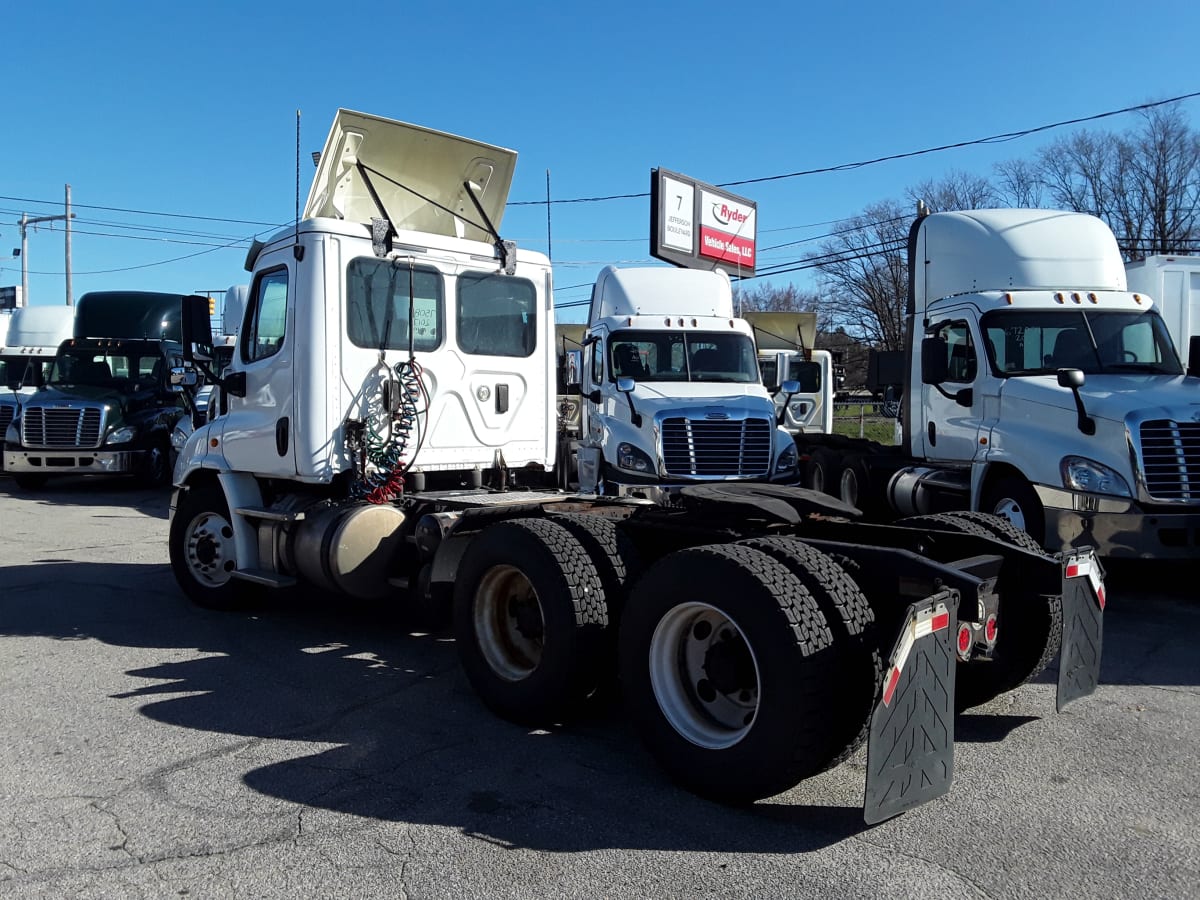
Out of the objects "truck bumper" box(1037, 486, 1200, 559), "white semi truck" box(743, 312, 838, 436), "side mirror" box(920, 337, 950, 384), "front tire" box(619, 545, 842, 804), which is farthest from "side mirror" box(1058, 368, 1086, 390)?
"white semi truck" box(743, 312, 838, 436)

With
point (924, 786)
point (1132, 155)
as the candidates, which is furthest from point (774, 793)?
point (1132, 155)

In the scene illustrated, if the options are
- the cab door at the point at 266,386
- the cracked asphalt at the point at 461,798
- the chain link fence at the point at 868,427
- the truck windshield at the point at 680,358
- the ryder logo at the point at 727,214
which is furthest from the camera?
the chain link fence at the point at 868,427

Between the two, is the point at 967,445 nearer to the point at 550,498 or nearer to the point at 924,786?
the point at 550,498

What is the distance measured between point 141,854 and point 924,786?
9.30 ft

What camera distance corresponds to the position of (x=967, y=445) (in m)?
9.70

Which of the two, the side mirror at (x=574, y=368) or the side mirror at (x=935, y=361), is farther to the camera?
the side mirror at (x=574, y=368)

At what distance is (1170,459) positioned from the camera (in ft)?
25.4

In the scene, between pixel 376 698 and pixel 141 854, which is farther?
pixel 376 698

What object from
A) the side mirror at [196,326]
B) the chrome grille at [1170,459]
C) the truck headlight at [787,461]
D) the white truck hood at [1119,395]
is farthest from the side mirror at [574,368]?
the chrome grille at [1170,459]

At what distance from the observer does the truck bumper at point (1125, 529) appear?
7602 mm

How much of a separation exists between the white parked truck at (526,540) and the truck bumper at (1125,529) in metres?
3.11

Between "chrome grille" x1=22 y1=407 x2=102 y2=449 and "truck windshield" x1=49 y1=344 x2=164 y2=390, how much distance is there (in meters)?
1.43

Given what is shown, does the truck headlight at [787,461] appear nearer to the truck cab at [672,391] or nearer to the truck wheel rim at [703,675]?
the truck cab at [672,391]

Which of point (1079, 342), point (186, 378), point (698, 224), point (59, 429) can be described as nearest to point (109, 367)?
point (59, 429)
